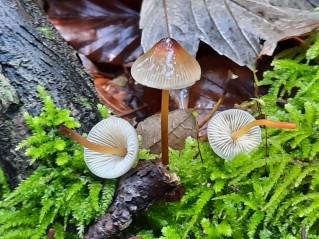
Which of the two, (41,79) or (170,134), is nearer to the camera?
(41,79)

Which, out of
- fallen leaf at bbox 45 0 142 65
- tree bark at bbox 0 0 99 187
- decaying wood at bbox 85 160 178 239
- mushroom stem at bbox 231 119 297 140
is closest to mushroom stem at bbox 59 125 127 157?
decaying wood at bbox 85 160 178 239

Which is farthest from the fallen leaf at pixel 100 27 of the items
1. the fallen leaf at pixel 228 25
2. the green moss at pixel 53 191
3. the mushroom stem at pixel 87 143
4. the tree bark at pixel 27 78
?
the mushroom stem at pixel 87 143

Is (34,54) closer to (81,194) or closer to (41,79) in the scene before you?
(41,79)

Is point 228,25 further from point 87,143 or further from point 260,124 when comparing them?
point 87,143

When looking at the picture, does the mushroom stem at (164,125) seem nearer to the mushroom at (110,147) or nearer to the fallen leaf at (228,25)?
the mushroom at (110,147)

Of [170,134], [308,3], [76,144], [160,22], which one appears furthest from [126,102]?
[308,3]
